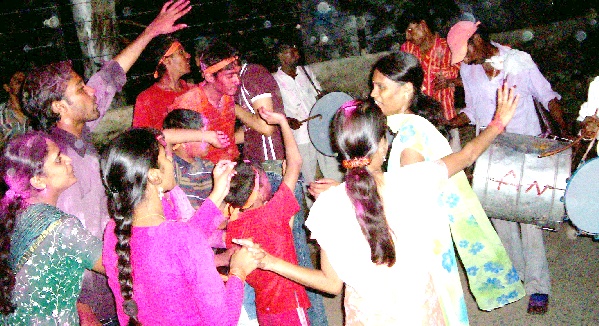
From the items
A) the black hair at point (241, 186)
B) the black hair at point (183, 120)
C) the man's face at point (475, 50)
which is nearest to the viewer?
the black hair at point (241, 186)

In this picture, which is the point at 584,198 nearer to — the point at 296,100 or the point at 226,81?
the point at 226,81

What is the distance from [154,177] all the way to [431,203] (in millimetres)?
1134

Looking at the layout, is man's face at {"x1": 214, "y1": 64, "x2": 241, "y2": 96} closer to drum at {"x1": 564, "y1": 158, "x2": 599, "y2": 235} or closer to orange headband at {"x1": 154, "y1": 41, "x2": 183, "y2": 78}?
orange headband at {"x1": 154, "y1": 41, "x2": 183, "y2": 78}

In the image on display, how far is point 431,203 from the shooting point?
2.23m

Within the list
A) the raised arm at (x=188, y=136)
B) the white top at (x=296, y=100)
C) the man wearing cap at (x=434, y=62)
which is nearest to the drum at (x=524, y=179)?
the man wearing cap at (x=434, y=62)

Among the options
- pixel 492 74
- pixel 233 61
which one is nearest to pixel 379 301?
pixel 233 61

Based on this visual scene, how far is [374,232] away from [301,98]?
332 centimetres

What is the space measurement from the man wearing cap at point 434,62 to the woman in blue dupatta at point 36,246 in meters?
3.33

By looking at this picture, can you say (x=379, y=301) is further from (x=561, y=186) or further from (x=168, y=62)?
(x=168, y=62)

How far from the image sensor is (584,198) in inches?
120

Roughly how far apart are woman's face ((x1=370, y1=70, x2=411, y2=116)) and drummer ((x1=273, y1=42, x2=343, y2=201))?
2.24m

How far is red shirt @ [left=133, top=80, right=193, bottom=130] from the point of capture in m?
4.05

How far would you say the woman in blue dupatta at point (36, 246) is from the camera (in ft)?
7.10

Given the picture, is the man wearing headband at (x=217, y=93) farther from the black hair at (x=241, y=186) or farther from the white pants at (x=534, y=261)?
the white pants at (x=534, y=261)
